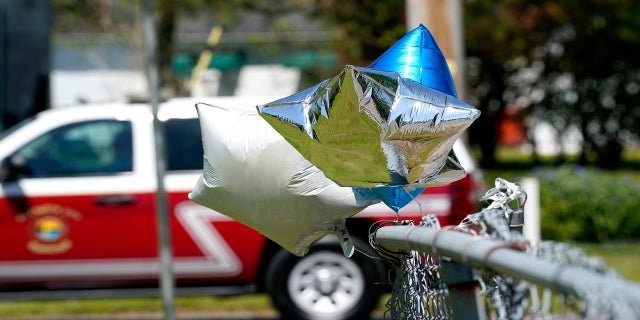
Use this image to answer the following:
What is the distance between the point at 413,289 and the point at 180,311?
7.28 m

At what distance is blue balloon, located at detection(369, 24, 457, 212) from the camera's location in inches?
96.1

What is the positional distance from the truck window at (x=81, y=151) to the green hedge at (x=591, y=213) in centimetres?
604

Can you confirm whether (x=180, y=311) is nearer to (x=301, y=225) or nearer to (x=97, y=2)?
(x=301, y=225)

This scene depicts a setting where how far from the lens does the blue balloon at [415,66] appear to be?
2441 mm

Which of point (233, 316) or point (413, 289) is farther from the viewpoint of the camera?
point (233, 316)

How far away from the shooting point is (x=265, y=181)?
2.38 metres

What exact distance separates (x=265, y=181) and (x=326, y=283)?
6.14 meters

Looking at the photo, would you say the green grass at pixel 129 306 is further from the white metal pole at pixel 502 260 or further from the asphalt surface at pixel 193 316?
the white metal pole at pixel 502 260

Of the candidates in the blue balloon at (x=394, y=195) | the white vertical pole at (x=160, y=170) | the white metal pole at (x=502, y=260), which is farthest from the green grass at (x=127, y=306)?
the white metal pole at (x=502, y=260)

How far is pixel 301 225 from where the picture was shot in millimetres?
2459

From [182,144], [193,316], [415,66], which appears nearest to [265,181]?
[415,66]

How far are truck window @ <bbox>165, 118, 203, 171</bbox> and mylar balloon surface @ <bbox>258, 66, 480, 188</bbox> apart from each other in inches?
246

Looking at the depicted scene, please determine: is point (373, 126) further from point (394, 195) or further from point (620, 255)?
point (620, 255)

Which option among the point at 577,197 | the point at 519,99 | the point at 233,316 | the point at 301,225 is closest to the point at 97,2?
the point at 577,197
